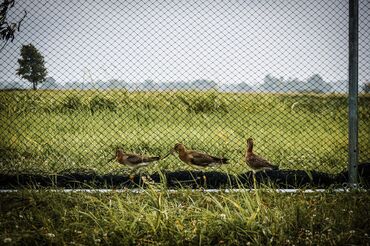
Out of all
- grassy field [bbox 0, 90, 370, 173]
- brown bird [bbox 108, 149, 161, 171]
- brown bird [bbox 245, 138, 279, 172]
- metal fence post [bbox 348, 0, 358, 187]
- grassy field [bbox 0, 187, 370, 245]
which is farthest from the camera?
grassy field [bbox 0, 90, 370, 173]

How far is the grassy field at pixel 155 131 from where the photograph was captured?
516cm

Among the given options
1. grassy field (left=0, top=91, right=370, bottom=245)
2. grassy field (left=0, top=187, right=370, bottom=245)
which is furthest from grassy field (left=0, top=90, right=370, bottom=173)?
grassy field (left=0, top=187, right=370, bottom=245)

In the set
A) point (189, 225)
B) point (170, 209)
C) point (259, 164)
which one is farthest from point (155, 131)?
point (189, 225)

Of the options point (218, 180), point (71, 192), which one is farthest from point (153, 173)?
point (71, 192)

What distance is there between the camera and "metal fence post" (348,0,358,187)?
3451 millimetres

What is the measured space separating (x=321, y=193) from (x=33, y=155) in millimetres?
4474

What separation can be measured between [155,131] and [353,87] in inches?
174

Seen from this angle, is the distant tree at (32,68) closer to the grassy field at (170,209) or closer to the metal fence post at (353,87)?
the grassy field at (170,209)

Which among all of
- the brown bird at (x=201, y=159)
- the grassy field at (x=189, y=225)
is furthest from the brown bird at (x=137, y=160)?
the grassy field at (x=189, y=225)

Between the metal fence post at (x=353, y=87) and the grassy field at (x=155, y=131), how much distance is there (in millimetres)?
1092

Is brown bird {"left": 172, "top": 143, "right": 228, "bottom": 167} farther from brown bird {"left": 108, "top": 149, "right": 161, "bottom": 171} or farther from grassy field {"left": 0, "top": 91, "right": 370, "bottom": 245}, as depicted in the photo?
brown bird {"left": 108, "top": 149, "right": 161, "bottom": 171}

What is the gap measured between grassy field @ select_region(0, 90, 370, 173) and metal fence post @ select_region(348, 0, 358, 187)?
109 cm

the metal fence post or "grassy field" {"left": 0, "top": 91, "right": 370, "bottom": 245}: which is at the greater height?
the metal fence post

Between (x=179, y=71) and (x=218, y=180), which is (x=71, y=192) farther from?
(x=179, y=71)
